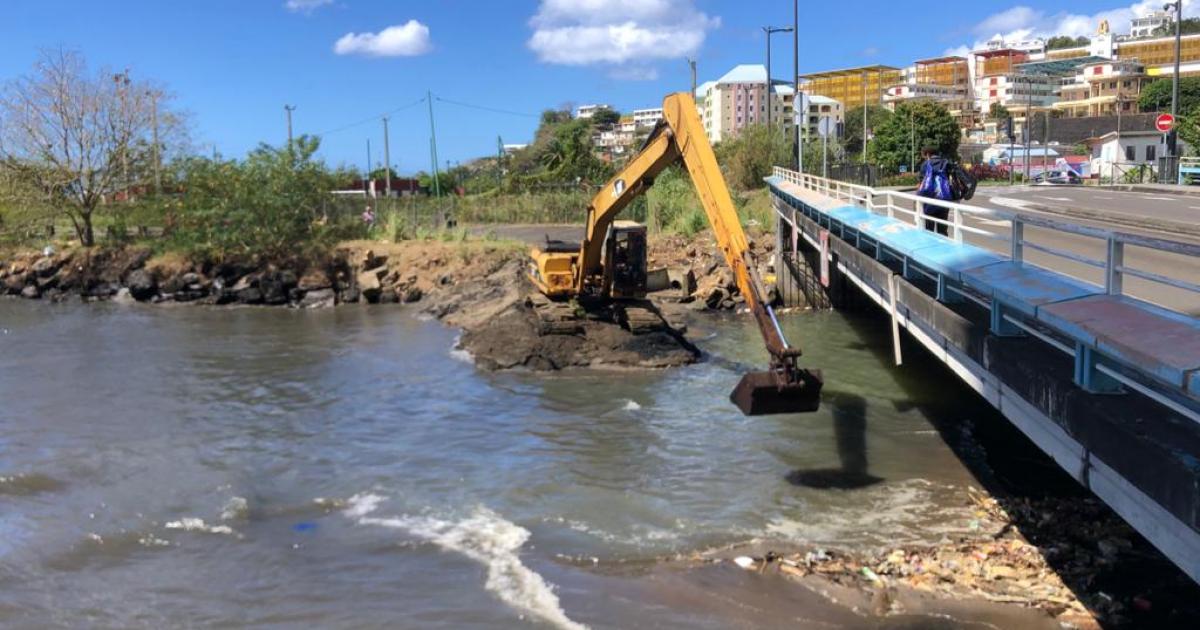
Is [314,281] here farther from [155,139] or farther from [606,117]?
[606,117]

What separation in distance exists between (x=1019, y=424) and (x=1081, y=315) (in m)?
1.36

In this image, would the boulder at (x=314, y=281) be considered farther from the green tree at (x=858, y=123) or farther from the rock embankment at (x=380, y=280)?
the green tree at (x=858, y=123)

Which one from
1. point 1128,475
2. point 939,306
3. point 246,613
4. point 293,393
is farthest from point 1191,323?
point 293,393

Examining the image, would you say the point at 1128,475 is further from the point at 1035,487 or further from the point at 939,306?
the point at 1035,487

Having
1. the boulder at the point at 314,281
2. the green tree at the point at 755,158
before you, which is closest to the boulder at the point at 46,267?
the boulder at the point at 314,281

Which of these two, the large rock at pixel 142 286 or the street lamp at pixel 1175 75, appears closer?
the large rock at pixel 142 286

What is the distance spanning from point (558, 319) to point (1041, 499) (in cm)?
1129

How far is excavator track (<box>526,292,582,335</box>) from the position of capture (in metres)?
19.3

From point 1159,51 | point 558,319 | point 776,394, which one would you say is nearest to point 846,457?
point 776,394

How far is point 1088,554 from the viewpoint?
27.1 feet

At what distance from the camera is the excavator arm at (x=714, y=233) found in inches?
377

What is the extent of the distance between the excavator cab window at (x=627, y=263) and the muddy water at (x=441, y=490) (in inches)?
85.3

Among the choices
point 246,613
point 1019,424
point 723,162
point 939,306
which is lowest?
point 246,613

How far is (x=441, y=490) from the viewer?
37.9ft
